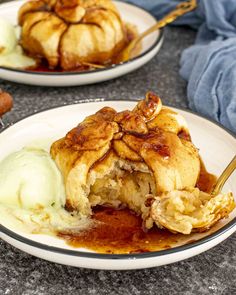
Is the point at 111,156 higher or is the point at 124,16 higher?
the point at 111,156

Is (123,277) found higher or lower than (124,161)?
lower

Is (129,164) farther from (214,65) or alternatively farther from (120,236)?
(214,65)

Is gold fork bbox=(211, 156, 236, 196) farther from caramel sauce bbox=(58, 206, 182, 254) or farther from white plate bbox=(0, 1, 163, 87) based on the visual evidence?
white plate bbox=(0, 1, 163, 87)

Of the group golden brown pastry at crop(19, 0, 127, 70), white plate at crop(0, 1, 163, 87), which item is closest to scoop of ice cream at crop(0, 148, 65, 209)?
white plate at crop(0, 1, 163, 87)

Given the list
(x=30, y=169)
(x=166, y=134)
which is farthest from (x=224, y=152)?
(x=30, y=169)

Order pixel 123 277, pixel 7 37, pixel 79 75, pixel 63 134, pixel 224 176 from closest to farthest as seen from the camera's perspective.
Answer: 1. pixel 123 277
2. pixel 224 176
3. pixel 63 134
4. pixel 79 75
5. pixel 7 37

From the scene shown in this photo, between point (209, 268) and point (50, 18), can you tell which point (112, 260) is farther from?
point (50, 18)

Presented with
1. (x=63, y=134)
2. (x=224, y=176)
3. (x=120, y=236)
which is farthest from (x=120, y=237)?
(x=63, y=134)

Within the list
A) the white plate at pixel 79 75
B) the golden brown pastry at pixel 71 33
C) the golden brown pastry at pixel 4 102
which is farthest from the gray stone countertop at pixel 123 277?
the golden brown pastry at pixel 71 33

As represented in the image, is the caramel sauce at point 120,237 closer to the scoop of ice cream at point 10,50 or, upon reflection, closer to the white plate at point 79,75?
the white plate at point 79,75
